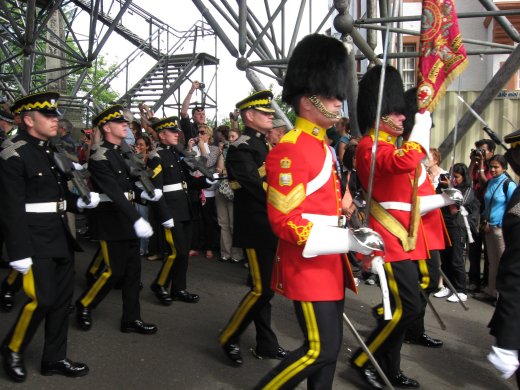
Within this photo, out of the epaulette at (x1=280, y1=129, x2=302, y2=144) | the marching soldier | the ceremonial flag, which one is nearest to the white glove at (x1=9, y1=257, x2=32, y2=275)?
the marching soldier

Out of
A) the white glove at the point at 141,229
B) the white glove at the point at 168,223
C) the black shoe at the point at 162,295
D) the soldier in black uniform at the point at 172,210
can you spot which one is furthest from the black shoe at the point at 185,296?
the white glove at the point at 141,229

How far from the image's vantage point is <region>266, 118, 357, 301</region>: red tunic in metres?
2.65

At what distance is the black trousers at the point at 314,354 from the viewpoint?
2.70 meters

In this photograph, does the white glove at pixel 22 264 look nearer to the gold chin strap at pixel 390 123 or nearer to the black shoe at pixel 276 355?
the black shoe at pixel 276 355

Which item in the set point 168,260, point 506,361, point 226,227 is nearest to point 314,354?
point 506,361

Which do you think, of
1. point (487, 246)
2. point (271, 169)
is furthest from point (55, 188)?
point (487, 246)

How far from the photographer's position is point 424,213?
13.9ft

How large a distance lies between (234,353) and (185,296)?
175 cm

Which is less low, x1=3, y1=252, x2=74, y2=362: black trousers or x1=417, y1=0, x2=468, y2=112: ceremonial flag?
x1=417, y1=0, x2=468, y2=112: ceremonial flag

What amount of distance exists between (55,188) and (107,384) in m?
1.35

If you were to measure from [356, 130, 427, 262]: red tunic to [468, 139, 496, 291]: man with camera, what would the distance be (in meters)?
3.13

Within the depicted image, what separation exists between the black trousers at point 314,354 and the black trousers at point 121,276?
2.21 m

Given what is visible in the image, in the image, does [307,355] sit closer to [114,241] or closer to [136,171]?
[114,241]

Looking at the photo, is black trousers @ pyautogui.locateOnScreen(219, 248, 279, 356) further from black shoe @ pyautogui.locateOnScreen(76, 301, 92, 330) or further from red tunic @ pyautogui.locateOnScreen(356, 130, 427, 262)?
black shoe @ pyautogui.locateOnScreen(76, 301, 92, 330)
